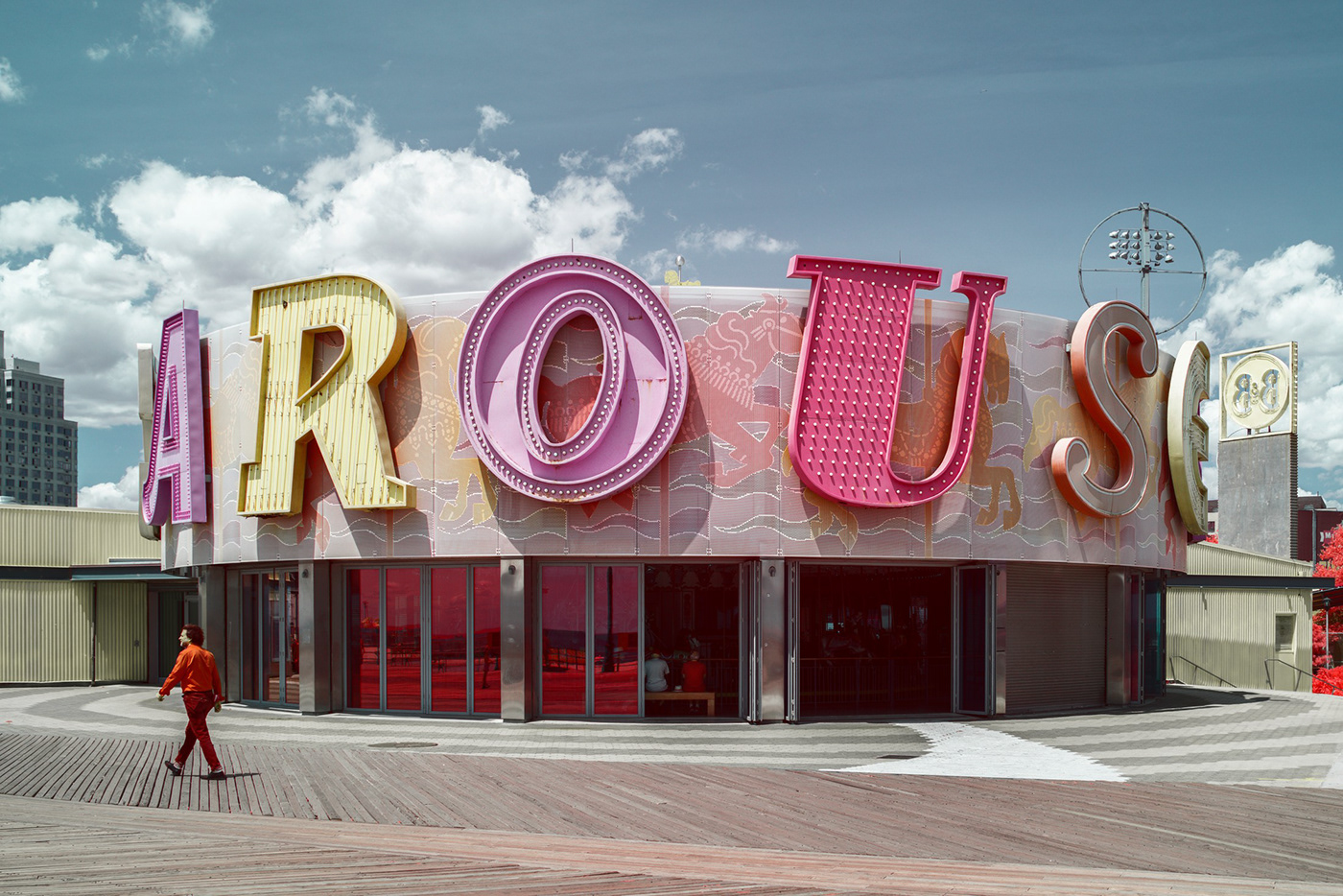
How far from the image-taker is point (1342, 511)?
101 meters

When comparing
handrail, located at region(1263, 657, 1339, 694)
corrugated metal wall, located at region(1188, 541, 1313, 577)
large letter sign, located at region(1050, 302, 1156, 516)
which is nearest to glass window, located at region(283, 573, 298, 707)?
large letter sign, located at region(1050, 302, 1156, 516)

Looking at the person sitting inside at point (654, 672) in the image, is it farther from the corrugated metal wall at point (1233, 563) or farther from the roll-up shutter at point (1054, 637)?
the corrugated metal wall at point (1233, 563)

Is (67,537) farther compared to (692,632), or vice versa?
(67,537)

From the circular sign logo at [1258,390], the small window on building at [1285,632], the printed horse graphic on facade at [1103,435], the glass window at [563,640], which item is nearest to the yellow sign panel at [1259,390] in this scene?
the circular sign logo at [1258,390]

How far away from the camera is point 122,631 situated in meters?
34.8

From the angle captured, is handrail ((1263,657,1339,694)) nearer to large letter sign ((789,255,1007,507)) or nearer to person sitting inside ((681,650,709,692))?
large letter sign ((789,255,1007,507))

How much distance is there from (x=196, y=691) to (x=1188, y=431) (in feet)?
69.1

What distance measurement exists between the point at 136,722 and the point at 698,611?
11.3 metres

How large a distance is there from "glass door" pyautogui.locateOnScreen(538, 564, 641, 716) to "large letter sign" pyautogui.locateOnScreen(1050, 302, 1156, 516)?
8.97 m

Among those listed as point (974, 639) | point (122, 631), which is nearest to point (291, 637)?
point (122, 631)

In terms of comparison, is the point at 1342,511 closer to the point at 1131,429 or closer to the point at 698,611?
the point at 1131,429

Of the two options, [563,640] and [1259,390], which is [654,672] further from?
[1259,390]

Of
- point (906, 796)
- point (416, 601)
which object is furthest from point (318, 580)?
point (906, 796)

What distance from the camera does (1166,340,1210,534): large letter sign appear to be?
A: 1001 inches
